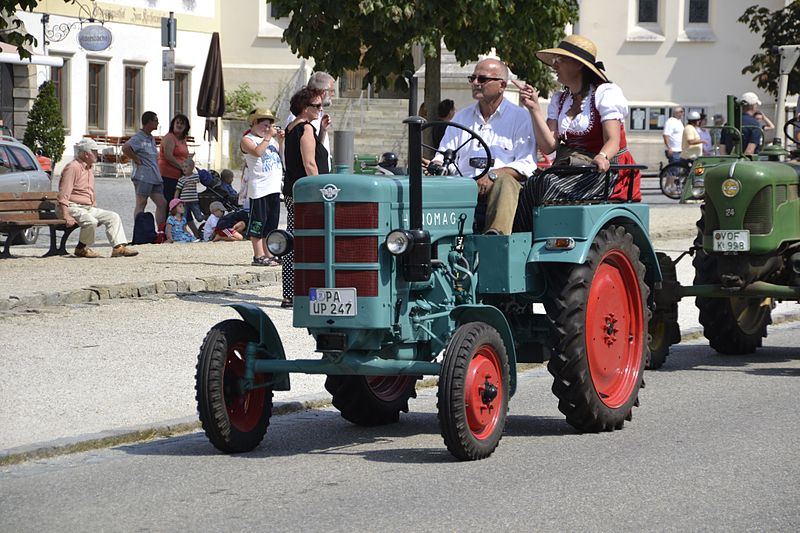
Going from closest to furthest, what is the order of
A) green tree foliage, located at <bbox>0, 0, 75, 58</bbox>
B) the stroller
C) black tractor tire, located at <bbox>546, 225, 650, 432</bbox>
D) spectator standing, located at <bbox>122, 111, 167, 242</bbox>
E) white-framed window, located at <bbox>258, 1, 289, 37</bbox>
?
black tractor tire, located at <bbox>546, 225, 650, 432</bbox>, green tree foliage, located at <bbox>0, 0, 75, 58</bbox>, spectator standing, located at <bbox>122, 111, 167, 242</bbox>, the stroller, white-framed window, located at <bbox>258, 1, 289, 37</bbox>

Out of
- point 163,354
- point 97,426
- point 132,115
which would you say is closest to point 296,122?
point 163,354

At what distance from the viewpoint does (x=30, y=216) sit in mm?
20594

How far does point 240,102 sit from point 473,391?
44.8 m

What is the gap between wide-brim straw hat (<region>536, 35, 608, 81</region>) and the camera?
998cm

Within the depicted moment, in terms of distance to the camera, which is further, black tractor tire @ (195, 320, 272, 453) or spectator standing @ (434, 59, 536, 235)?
spectator standing @ (434, 59, 536, 235)

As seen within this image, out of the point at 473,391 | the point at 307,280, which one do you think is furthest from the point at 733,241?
the point at 307,280

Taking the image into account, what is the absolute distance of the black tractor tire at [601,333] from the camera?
9188 mm

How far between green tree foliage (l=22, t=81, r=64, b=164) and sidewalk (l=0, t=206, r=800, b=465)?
22242 mm

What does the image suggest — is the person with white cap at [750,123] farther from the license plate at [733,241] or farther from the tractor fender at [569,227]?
the tractor fender at [569,227]

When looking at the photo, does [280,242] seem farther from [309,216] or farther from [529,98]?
[529,98]

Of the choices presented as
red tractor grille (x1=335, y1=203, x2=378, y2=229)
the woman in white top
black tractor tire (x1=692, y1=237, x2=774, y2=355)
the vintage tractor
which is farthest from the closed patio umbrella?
red tractor grille (x1=335, y1=203, x2=378, y2=229)

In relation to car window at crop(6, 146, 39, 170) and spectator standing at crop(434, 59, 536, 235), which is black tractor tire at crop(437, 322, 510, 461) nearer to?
spectator standing at crop(434, 59, 536, 235)

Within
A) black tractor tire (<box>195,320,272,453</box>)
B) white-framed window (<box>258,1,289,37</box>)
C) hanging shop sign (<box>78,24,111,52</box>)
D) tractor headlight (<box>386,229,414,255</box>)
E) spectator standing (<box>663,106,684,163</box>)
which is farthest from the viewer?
white-framed window (<box>258,1,289,37</box>)

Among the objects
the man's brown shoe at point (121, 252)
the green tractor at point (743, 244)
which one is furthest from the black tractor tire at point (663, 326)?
the man's brown shoe at point (121, 252)
